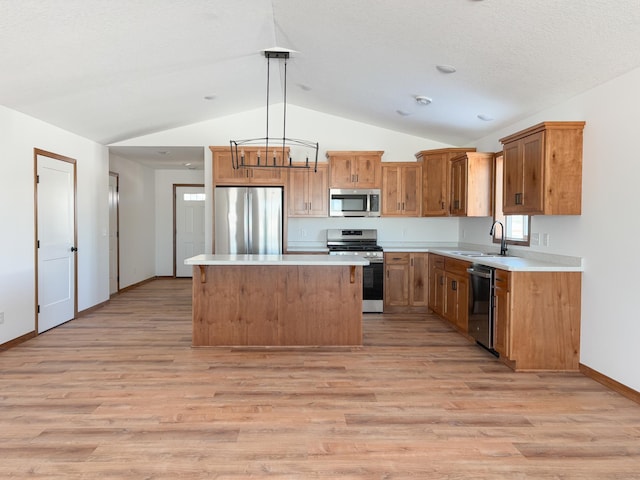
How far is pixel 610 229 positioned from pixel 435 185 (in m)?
2.84

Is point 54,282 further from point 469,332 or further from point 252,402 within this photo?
point 469,332

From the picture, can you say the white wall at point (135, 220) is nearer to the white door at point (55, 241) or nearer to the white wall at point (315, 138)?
the white wall at point (315, 138)

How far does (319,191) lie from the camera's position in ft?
20.6

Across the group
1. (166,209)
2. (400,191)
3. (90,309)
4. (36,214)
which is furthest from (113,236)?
(400,191)

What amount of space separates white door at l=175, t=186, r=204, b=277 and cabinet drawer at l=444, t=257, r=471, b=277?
5848 millimetres

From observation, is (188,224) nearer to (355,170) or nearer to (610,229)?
(355,170)

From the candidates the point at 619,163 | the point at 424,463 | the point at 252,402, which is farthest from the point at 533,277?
the point at 252,402

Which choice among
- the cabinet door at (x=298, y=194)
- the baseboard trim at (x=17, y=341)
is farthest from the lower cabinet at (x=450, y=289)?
the baseboard trim at (x=17, y=341)

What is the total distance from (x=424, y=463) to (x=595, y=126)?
3010 mm

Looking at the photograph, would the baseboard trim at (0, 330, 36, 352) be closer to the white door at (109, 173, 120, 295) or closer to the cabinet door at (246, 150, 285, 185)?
the white door at (109, 173, 120, 295)

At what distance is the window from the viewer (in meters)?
4.75

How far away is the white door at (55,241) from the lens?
16.1ft

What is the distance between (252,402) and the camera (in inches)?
120

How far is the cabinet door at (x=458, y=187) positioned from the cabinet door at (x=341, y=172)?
1.41m
